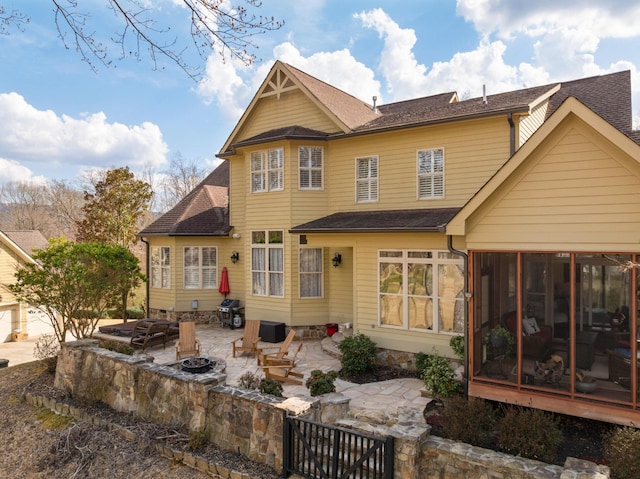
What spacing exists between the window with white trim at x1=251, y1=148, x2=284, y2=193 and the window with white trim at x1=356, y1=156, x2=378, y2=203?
256cm

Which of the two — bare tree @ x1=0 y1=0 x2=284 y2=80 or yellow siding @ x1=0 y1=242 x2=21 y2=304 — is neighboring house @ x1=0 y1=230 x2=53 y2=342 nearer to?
yellow siding @ x1=0 y1=242 x2=21 y2=304

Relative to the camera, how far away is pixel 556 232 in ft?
22.5

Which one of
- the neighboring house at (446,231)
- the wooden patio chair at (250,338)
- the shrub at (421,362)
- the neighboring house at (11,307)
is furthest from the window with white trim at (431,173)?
the neighboring house at (11,307)

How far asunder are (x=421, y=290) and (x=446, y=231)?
2.71 m

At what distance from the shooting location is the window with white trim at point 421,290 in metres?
9.60

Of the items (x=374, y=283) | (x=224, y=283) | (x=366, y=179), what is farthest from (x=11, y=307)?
(x=374, y=283)

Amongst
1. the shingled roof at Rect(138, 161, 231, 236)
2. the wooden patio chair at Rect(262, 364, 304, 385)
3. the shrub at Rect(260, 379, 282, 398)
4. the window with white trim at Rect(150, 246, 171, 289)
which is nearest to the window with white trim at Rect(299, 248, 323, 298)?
the shingled roof at Rect(138, 161, 231, 236)

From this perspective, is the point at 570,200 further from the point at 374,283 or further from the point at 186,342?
the point at 186,342

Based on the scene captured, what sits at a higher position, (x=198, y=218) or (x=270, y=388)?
(x=198, y=218)

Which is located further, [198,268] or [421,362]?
[198,268]

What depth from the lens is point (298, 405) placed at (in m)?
6.60

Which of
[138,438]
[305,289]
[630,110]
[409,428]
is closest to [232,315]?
[305,289]

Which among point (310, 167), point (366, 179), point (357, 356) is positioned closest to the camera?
point (357, 356)

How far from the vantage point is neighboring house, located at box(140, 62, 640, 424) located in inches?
264
